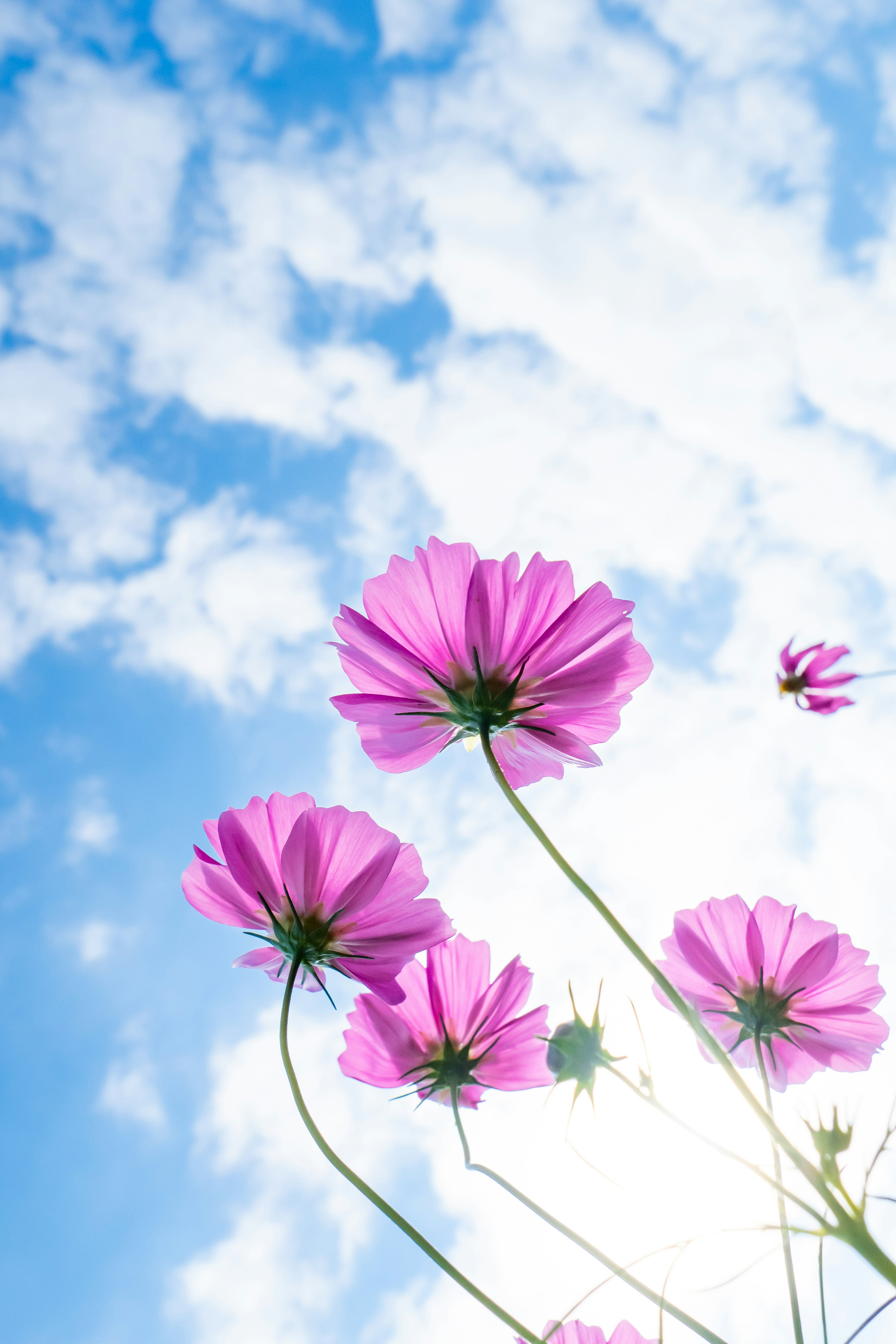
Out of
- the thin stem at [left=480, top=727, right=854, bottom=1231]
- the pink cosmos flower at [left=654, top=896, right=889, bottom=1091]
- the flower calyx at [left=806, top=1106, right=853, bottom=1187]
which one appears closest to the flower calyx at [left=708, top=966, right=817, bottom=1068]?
the pink cosmos flower at [left=654, top=896, right=889, bottom=1091]

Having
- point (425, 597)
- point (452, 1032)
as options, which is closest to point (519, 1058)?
point (452, 1032)

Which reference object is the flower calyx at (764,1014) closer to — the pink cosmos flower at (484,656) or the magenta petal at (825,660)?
the pink cosmos flower at (484,656)

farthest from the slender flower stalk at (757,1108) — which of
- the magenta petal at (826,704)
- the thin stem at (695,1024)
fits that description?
the magenta petal at (826,704)

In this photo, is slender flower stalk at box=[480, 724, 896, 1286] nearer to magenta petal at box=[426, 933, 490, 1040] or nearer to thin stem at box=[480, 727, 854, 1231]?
thin stem at box=[480, 727, 854, 1231]

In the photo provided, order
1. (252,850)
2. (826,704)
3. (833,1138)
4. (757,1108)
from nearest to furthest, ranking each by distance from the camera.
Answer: (757,1108)
(833,1138)
(252,850)
(826,704)

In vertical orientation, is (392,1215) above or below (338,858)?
below

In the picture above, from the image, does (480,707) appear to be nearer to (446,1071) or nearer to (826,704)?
(446,1071)

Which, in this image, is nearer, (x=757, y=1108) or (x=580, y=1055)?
(x=757, y=1108)
